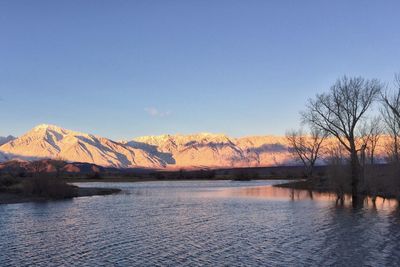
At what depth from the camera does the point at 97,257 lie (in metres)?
20.9

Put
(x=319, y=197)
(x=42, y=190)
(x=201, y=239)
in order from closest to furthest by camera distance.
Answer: (x=201, y=239) → (x=42, y=190) → (x=319, y=197)

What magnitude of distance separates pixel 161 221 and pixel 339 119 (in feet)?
87.6

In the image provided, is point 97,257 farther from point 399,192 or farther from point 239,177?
point 239,177

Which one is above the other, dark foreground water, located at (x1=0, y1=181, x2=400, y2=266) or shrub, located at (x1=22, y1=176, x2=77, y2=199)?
shrub, located at (x1=22, y1=176, x2=77, y2=199)

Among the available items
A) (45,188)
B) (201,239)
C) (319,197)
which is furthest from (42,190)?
(201,239)

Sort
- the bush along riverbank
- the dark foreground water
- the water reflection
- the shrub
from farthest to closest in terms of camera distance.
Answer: the shrub < the bush along riverbank < the water reflection < the dark foreground water

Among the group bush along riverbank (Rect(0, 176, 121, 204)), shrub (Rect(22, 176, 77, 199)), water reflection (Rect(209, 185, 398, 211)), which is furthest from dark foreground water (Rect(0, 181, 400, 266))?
shrub (Rect(22, 176, 77, 199))

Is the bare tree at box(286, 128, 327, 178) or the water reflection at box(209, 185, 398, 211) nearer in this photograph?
the water reflection at box(209, 185, 398, 211)

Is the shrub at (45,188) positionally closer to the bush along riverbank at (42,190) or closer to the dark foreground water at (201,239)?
the bush along riverbank at (42,190)

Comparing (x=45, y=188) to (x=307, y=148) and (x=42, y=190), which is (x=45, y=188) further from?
(x=307, y=148)

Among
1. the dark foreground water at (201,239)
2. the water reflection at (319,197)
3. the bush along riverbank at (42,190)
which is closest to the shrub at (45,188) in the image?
the bush along riverbank at (42,190)

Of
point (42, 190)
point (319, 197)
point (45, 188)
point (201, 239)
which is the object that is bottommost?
point (201, 239)

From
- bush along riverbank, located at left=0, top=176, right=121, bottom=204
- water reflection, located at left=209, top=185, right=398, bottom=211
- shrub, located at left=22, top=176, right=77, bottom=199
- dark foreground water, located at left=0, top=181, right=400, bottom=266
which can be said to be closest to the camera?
dark foreground water, located at left=0, top=181, right=400, bottom=266

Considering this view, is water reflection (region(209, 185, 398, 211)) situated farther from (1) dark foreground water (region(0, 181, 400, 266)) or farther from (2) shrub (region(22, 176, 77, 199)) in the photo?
(2) shrub (region(22, 176, 77, 199))
